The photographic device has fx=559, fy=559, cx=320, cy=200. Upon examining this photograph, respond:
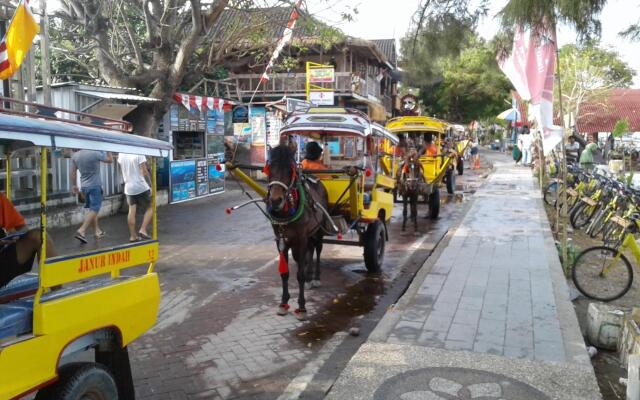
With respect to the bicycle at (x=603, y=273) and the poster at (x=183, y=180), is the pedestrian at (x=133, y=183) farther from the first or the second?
the bicycle at (x=603, y=273)

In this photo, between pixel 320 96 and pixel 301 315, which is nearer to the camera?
pixel 301 315

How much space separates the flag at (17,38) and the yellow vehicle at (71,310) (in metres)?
4.56

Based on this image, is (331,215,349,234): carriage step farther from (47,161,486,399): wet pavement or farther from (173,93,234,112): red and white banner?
(173,93,234,112): red and white banner

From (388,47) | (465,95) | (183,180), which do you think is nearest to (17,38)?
(183,180)

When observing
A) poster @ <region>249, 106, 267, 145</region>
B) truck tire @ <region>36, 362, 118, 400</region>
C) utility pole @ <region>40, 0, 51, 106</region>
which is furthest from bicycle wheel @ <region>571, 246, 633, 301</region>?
poster @ <region>249, 106, 267, 145</region>

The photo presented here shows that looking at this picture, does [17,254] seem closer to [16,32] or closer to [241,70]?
[16,32]

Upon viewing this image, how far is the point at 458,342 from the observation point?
5070 mm

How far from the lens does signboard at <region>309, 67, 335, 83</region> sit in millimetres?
20641

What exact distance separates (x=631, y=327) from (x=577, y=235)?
6.90m

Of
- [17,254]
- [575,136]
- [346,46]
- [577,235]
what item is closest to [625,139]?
[575,136]

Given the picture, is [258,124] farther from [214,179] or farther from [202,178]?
[202,178]

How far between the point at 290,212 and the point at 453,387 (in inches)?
99.5

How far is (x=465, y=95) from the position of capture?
44.9m

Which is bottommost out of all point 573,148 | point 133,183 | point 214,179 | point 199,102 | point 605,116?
point 214,179
